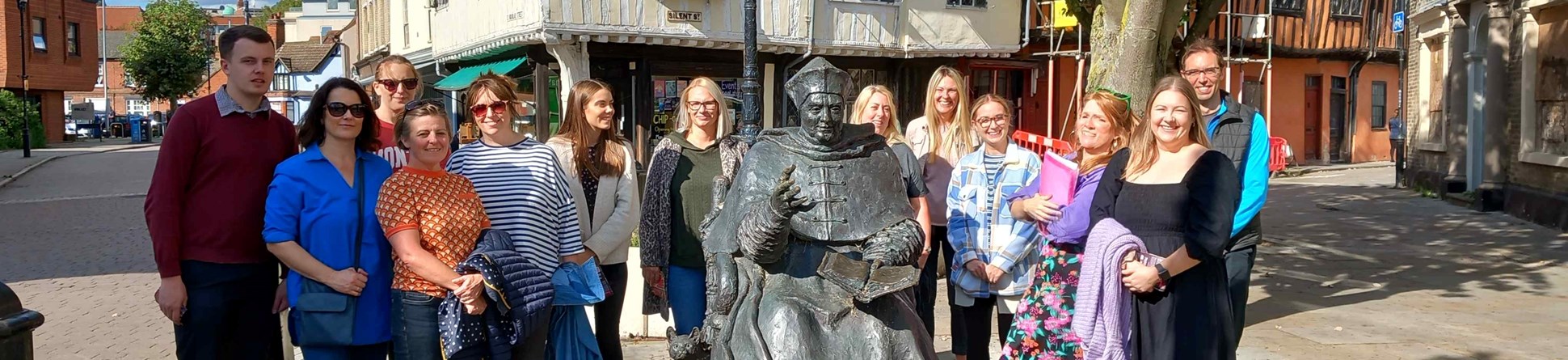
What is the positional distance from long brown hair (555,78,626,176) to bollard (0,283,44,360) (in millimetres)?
2195

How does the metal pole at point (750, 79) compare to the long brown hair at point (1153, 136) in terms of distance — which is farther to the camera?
the metal pole at point (750, 79)

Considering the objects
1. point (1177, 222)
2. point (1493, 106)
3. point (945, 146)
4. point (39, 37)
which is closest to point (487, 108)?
point (945, 146)

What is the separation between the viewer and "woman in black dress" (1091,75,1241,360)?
4023 millimetres

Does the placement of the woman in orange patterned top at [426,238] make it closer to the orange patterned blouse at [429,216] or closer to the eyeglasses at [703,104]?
the orange patterned blouse at [429,216]

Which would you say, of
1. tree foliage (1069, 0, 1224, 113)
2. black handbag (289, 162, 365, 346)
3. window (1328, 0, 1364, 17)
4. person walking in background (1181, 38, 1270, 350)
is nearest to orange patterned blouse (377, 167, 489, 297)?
black handbag (289, 162, 365, 346)

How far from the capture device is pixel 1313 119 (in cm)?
2627

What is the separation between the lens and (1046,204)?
14.9ft

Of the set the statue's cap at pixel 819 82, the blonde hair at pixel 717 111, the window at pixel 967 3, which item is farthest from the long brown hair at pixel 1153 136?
the window at pixel 967 3

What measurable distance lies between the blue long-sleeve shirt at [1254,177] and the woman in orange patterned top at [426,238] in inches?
115

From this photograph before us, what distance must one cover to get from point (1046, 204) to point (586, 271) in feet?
5.95

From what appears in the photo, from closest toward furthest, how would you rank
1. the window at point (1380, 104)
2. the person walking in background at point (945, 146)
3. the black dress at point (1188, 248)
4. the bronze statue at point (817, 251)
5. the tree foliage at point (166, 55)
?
1. the bronze statue at point (817, 251)
2. the black dress at point (1188, 248)
3. the person walking in background at point (945, 146)
4. the window at point (1380, 104)
5. the tree foliage at point (166, 55)

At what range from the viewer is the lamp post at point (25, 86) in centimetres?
3041

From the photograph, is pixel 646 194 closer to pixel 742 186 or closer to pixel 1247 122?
pixel 742 186

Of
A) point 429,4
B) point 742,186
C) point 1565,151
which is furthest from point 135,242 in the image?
point 1565,151
